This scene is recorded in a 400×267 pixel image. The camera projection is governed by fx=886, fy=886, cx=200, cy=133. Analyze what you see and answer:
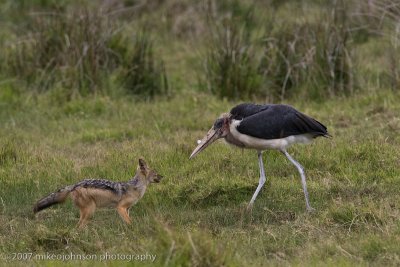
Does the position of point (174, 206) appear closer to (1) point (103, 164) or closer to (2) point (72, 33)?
(1) point (103, 164)

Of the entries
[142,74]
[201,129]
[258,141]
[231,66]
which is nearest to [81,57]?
[142,74]

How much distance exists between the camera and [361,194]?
788cm

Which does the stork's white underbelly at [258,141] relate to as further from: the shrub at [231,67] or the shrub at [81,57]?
the shrub at [81,57]

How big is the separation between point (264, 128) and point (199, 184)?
0.90 meters

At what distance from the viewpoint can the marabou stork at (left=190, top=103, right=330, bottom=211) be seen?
7.73m

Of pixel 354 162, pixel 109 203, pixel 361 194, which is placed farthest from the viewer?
pixel 354 162

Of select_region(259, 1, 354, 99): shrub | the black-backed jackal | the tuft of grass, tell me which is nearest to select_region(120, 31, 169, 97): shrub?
the tuft of grass

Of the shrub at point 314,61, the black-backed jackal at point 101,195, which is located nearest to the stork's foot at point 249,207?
the black-backed jackal at point 101,195

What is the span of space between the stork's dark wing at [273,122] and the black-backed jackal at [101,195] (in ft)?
3.11

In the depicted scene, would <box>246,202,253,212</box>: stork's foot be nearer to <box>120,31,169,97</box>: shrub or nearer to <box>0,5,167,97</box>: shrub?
<box>0,5,167,97</box>: shrub

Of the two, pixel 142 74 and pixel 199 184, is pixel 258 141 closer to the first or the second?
pixel 199 184

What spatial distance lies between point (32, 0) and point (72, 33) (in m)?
4.47

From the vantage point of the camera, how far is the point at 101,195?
7.29 m

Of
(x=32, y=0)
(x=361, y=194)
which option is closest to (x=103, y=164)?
(x=361, y=194)
